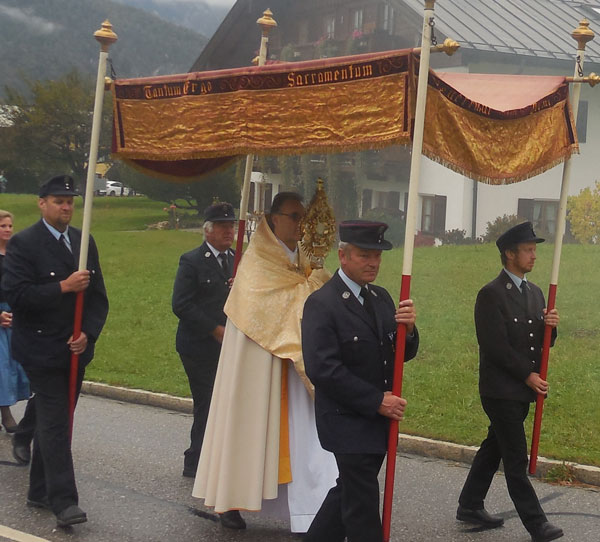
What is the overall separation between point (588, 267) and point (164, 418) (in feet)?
35.0

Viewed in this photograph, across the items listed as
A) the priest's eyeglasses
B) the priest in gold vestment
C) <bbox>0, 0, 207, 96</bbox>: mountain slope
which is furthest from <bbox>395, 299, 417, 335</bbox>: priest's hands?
<bbox>0, 0, 207, 96</bbox>: mountain slope

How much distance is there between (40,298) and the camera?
19.1 ft

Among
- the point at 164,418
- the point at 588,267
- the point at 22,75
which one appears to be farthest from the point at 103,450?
the point at 22,75

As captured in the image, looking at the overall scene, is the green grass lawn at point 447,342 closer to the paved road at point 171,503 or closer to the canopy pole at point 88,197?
the paved road at point 171,503

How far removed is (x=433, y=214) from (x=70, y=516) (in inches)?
944

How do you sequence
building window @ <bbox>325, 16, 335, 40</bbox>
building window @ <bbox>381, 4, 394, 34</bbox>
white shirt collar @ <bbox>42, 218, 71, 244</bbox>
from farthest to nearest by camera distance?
building window @ <bbox>325, 16, 335, 40</bbox>
building window @ <bbox>381, 4, 394, 34</bbox>
white shirt collar @ <bbox>42, 218, 71, 244</bbox>

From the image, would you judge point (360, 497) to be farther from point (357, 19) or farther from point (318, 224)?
point (357, 19)

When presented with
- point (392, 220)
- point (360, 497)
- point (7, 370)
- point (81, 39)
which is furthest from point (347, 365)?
point (81, 39)

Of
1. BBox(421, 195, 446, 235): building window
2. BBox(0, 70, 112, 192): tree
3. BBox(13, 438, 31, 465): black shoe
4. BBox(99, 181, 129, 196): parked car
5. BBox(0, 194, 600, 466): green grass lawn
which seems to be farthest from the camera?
BBox(99, 181, 129, 196): parked car

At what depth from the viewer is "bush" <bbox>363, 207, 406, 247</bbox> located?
27.2 metres

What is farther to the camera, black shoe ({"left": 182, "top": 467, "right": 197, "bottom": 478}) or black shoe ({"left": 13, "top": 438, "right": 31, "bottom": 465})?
black shoe ({"left": 13, "top": 438, "right": 31, "bottom": 465})

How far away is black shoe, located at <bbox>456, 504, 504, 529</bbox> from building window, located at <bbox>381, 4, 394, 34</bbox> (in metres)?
26.7

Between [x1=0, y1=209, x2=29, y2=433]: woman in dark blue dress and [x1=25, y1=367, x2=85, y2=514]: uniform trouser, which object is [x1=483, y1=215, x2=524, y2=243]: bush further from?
[x1=25, y1=367, x2=85, y2=514]: uniform trouser

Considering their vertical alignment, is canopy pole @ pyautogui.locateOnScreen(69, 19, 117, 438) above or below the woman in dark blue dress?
above
